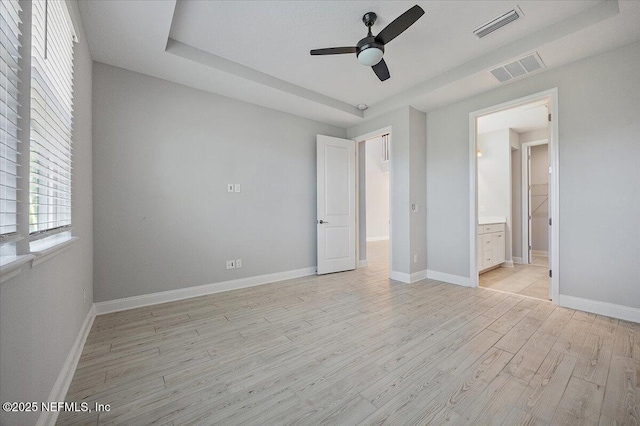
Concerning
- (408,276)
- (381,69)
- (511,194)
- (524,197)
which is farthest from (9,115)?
(524,197)

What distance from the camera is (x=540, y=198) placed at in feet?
19.8

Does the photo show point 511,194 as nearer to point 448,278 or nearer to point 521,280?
point 521,280

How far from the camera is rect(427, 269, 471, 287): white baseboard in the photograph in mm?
3734

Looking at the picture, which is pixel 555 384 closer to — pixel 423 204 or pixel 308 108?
pixel 423 204

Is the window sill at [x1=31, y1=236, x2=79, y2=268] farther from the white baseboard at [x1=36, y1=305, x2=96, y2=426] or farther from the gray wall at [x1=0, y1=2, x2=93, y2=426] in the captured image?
the white baseboard at [x1=36, y1=305, x2=96, y2=426]

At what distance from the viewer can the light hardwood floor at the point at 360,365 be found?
142 centimetres

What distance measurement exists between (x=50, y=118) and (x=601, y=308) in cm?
483

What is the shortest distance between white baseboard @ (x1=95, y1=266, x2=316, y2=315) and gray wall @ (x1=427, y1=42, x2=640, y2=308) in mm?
3539

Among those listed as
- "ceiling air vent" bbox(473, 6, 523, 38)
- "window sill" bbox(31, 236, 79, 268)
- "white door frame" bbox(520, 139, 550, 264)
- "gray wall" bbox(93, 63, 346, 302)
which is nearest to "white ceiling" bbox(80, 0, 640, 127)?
"ceiling air vent" bbox(473, 6, 523, 38)

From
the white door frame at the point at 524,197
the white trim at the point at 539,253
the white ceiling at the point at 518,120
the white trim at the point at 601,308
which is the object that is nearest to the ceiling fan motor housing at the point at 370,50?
the white ceiling at the point at 518,120

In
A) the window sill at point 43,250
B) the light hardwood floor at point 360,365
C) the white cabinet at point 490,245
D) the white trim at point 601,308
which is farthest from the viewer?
the white cabinet at point 490,245

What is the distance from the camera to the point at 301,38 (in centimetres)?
266

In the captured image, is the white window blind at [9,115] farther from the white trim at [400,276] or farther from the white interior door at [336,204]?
the white trim at [400,276]

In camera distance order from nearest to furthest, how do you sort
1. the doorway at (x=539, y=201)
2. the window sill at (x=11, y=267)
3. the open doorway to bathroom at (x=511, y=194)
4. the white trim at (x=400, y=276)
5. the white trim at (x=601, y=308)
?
1. the window sill at (x=11, y=267)
2. the white trim at (x=601, y=308)
3. the white trim at (x=400, y=276)
4. the open doorway to bathroom at (x=511, y=194)
5. the doorway at (x=539, y=201)
